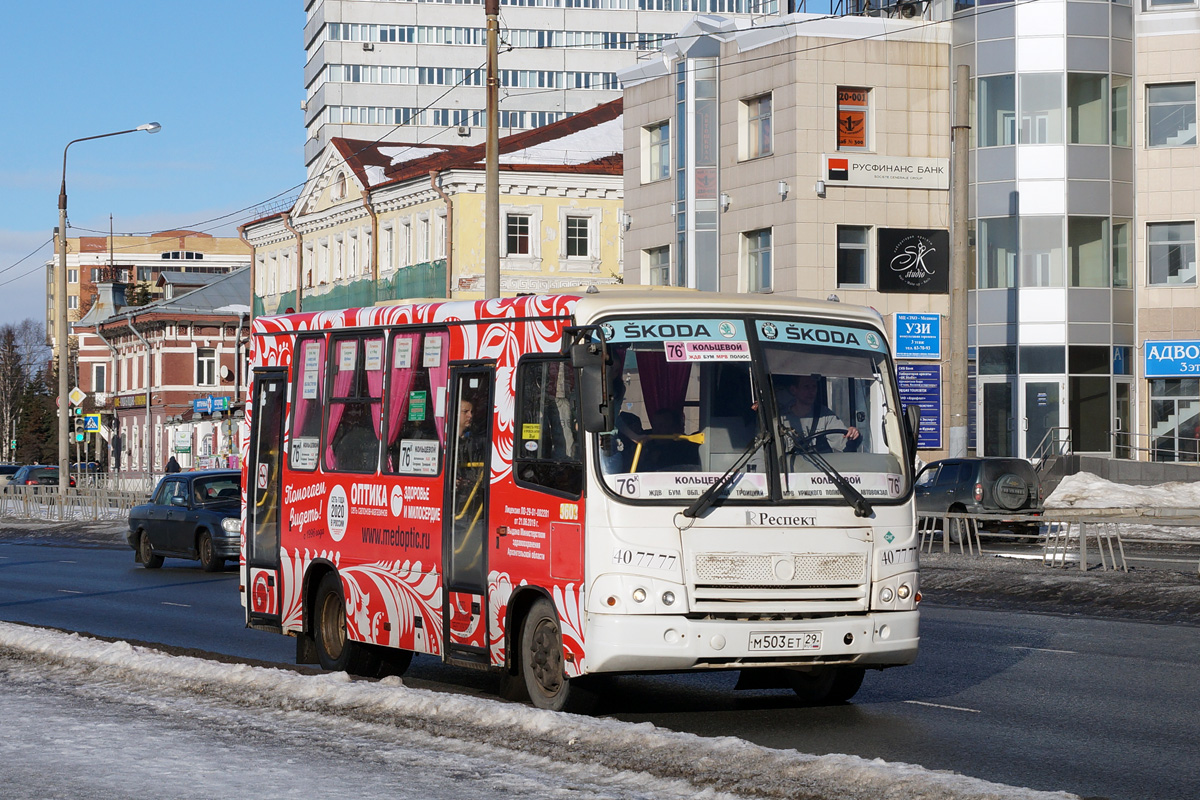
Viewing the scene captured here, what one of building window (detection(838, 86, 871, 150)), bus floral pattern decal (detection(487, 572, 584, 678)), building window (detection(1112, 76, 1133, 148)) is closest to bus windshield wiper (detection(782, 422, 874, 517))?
bus floral pattern decal (detection(487, 572, 584, 678))

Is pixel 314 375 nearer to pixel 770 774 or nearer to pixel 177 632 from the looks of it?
pixel 177 632

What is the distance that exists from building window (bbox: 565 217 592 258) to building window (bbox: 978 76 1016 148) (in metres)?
20.3

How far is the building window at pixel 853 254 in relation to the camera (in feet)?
148

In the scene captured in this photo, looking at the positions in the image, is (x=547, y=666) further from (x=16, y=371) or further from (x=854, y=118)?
(x=16, y=371)

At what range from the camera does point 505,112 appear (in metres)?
122

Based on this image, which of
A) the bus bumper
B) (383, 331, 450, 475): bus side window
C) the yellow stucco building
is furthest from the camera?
the yellow stucco building

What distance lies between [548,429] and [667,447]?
82cm

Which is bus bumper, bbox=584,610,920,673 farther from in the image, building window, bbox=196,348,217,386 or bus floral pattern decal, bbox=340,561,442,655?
building window, bbox=196,348,217,386

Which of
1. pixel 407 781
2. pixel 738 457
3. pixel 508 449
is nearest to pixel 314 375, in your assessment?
pixel 508 449

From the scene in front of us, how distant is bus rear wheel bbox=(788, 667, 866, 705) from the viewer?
1129 centimetres

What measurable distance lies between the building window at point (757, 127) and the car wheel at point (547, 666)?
35.9 m

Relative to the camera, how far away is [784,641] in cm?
1008

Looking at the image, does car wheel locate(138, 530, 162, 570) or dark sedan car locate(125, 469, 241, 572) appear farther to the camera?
car wheel locate(138, 530, 162, 570)

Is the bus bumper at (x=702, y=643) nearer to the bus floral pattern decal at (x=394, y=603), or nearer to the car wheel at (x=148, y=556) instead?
the bus floral pattern decal at (x=394, y=603)
